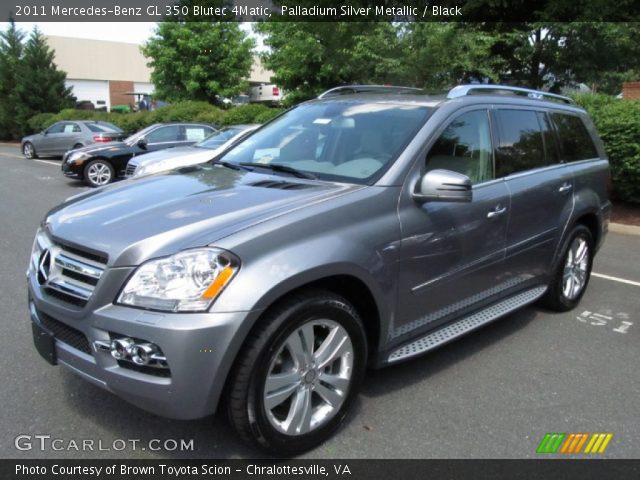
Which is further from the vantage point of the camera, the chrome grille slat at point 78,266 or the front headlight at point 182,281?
the chrome grille slat at point 78,266

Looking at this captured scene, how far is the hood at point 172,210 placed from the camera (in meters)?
2.49

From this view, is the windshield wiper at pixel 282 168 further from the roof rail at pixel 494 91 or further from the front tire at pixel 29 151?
the front tire at pixel 29 151

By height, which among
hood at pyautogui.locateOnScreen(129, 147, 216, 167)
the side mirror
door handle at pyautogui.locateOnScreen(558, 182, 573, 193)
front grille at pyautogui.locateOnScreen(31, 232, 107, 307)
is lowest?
front grille at pyautogui.locateOnScreen(31, 232, 107, 307)

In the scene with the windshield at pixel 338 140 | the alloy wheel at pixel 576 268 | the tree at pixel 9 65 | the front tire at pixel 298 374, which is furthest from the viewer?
the tree at pixel 9 65

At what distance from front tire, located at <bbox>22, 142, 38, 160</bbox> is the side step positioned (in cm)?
2035

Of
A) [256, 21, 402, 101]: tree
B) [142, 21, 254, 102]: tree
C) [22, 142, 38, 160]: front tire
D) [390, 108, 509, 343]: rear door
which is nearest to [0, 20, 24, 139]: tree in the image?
[142, 21, 254, 102]: tree

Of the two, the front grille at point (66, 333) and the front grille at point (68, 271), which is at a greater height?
the front grille at point (68, 271)

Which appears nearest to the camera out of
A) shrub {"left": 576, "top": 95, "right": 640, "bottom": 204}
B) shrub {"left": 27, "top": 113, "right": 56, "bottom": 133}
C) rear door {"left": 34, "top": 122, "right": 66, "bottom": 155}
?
shrub {"left": 576, "top": 95, "right": 640, "bottom": 204}

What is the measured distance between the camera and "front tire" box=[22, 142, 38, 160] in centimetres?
2042

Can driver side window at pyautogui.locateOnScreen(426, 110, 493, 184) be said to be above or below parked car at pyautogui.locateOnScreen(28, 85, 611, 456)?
above

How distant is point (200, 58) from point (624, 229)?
883 inches

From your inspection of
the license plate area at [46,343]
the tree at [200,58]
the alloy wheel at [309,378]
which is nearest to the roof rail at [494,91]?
the alloy wheel at [309,378]

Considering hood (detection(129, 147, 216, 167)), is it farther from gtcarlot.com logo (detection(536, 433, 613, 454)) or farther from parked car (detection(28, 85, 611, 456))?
gtcarlot.com logo (detection(536, 433, 613, 454))

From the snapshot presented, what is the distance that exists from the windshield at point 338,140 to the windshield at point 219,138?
271 inches
